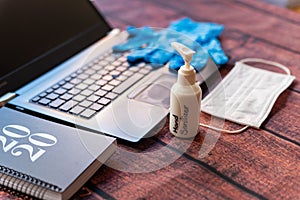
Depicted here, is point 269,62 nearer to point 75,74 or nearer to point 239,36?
point 239,36

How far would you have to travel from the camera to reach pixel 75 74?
889 millimetres

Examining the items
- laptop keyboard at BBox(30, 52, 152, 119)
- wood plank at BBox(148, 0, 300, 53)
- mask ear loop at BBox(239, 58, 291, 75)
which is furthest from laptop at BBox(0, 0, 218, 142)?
wood plank at BBox(148, 0, 300, 53)

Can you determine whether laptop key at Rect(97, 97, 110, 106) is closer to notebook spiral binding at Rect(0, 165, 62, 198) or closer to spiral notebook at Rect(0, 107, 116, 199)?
spiral notebook at Rect(0, 107, 116, 199)

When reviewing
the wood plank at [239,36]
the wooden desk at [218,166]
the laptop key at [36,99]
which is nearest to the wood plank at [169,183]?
the wooden desk at [218,166]

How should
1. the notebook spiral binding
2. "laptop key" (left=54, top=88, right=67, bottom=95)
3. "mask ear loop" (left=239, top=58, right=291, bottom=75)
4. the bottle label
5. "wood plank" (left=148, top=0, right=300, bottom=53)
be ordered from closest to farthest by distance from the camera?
the notebook spiral binding, the bottle label, "laptop key" (left=54, top=88, right=67, bottom=95), "mask ear loop" (left=239, top=58, right=291, bottom=75), "wood plank" (left=148, top=0, right=300, bottom=53)

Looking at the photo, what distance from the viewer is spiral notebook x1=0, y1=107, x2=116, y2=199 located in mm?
612

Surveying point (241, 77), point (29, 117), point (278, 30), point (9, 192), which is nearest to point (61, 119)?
point (29, 117)

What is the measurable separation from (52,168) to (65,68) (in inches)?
13.0

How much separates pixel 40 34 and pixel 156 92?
28cm

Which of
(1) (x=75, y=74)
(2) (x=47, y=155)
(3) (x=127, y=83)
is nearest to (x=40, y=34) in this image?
(1) (x=75, y=74)

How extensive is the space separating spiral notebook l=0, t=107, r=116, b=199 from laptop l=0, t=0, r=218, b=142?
0.13ft

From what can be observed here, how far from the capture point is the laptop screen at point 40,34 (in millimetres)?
848

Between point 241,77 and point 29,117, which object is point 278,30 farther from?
point 29,117

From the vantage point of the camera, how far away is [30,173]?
0.62 metres
